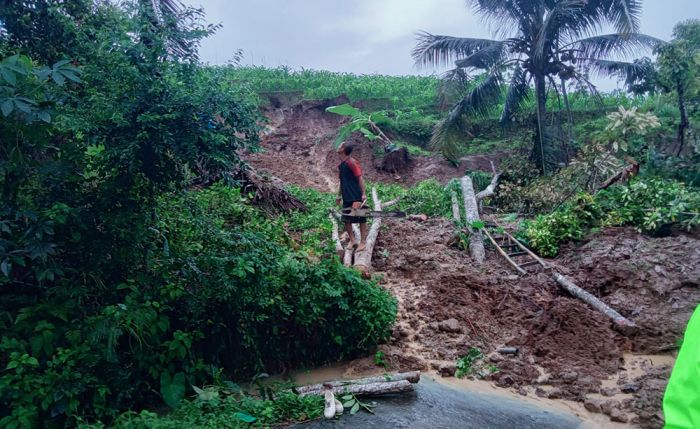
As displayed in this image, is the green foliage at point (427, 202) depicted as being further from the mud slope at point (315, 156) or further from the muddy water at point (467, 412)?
the muddy water at point (467, 412)

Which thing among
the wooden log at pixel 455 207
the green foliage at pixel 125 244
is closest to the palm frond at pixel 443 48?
the wooden log at pixel 455 207

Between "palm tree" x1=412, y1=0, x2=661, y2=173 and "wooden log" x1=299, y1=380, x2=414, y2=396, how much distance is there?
33.7 feet

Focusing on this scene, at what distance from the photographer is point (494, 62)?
13.8 meters

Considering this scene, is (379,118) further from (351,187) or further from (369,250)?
(369,250)

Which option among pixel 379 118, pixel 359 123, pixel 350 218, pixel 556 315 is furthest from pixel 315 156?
pixel 556 315

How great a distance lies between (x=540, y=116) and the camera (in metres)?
13.5

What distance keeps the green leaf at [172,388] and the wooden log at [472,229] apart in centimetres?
521

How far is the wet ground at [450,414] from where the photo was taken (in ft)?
13.2

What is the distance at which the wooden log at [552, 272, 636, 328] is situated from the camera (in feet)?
18.7

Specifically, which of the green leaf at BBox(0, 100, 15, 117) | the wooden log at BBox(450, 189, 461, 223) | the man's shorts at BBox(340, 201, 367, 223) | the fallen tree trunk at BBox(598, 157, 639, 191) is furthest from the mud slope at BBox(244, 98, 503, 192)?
the green leaf at BBox(0, 100, 15, 117)

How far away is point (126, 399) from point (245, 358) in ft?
3.72

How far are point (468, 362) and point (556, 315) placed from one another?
4.57 ft

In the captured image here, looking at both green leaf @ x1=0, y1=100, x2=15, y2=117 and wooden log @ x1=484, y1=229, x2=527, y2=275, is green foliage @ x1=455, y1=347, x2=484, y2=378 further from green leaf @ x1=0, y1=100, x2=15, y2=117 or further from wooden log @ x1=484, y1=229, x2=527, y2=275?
green leaf @ x1=0, y1=100, x2=15, y2=117

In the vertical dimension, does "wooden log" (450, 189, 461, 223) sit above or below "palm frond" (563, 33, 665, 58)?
below
